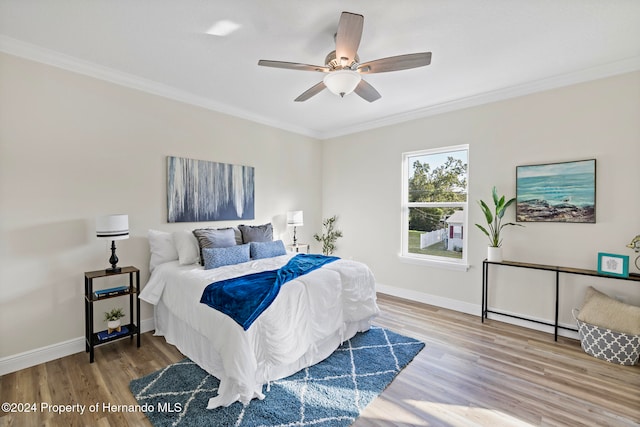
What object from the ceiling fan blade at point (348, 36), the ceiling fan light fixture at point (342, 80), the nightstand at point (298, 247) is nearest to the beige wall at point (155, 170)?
the nightstand at point (298, 247)

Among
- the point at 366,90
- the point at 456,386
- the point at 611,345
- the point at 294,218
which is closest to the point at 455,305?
the point at 611,345

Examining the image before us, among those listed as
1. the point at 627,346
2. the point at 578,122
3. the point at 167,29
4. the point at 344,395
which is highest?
the point at 167,29

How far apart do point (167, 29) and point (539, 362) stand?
4.22 meters

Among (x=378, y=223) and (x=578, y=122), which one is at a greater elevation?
(x=578, y=122)

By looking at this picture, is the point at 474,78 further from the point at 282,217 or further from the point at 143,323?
the point at 143,323

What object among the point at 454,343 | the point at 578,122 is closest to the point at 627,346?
the point at 454,343

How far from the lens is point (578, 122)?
2947mm

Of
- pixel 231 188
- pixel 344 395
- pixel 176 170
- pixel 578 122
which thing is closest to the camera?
pixel 344 395

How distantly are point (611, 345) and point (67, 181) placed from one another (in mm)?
5163

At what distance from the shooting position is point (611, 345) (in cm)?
249

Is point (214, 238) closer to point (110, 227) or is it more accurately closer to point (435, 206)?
point (110, 227)

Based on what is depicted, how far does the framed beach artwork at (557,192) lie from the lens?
288 centimetres

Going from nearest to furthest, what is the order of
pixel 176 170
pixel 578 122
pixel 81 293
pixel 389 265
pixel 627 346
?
pixel 627 346 < pixel 81 293 < pixel 578 122 < pixel 176 170 < pixel 389 265

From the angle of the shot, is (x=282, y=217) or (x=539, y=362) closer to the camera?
(x=539, y=362)
